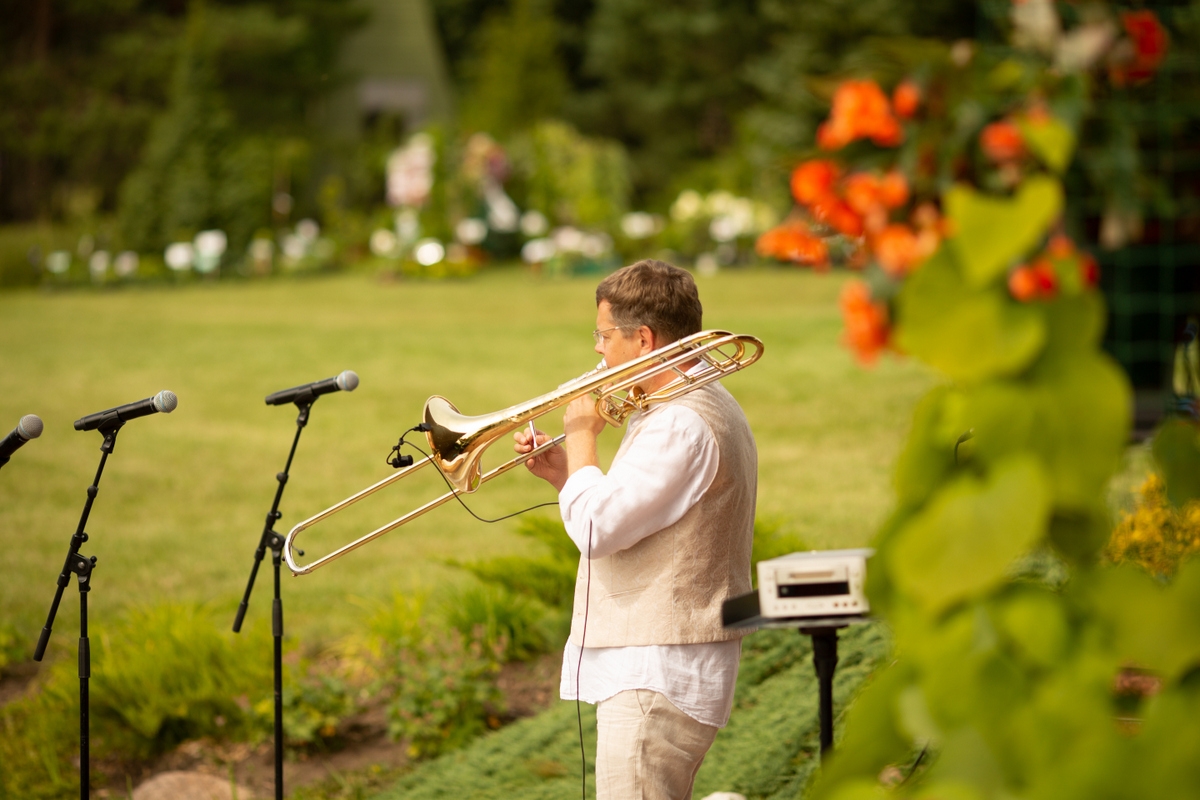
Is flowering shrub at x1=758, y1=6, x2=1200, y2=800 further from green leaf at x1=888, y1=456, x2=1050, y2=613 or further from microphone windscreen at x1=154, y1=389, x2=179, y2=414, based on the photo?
microphone windscreen at x1=154, y1=389, x2=179, y2=414

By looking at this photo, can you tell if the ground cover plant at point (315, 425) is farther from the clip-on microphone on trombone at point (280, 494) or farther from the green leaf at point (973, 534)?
the green leaf at point (973, 534)

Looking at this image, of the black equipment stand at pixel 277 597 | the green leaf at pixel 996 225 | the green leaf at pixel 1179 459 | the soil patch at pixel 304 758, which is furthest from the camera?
the soil patch at pixel 304 758

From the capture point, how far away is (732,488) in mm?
2488

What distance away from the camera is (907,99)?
1.07 meters

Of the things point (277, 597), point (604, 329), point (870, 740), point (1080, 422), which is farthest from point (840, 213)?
point (277, 597)

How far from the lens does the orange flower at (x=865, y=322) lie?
3.53ft

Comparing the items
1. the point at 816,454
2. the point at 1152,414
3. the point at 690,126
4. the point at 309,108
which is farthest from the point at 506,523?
the point at 690,126

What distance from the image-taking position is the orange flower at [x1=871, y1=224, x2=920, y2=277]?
106cm

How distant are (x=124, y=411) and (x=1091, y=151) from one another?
7.93 feet

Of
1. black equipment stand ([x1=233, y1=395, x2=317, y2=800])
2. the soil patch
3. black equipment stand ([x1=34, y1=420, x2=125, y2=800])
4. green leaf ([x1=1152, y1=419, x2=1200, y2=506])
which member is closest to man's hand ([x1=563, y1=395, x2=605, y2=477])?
black equipment stand ([x1=233, y1=395, x2=317, y2=800])

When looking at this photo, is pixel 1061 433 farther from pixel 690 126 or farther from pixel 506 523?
pixel 690 126

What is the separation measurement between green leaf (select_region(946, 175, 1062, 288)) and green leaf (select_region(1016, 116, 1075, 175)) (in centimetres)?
2

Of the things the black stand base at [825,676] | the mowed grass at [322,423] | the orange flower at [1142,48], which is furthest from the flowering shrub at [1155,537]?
the orange flower at [1142,48]

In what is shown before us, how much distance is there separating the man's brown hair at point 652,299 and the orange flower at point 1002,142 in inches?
58.8
